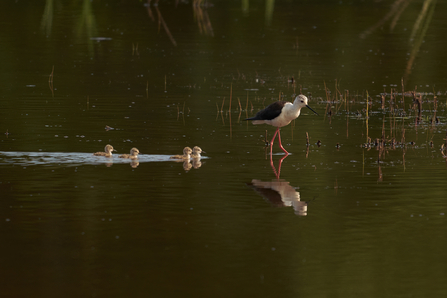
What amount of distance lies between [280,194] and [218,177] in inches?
57.5

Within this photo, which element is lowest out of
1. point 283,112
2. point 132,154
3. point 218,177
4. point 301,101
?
point 218,177

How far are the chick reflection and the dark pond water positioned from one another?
5 cm

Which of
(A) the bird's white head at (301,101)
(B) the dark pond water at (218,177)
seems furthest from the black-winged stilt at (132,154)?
(A) the bird's white head at (301,101)

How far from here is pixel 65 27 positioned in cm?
3959

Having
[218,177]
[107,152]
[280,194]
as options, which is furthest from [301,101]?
[280,194]

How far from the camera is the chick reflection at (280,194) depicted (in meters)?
11.1

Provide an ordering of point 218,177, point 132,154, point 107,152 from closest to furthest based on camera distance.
Answer: 1. point 218,177
2. point 132,154
3. point 107,152

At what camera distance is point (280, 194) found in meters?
11.8

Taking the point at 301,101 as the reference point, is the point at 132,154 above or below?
below

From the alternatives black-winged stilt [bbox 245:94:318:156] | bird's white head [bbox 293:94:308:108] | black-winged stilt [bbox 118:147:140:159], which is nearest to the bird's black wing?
black-winged stilt [bbox 245:94:318:156]

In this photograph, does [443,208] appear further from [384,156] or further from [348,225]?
[384,156]

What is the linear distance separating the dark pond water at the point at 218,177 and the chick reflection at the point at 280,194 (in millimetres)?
45

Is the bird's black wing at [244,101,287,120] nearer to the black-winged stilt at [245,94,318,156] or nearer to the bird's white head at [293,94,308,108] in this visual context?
the black-winged stilt at [245,94,318,156]

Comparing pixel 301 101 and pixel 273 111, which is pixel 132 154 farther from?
pixel 301 101
